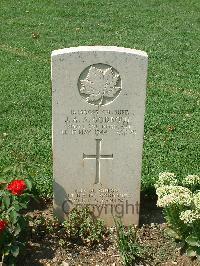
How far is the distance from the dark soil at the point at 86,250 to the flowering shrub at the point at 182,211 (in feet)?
0.58

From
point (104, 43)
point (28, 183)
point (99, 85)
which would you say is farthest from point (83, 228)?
point (104, 43)

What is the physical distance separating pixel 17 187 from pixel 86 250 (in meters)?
0.90

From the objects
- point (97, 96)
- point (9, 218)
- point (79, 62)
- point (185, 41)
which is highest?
point (185, 41)

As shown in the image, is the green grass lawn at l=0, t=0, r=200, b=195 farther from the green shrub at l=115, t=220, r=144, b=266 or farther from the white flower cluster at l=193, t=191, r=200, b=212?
the white flower cluster at l=193, t=191, r=200, b=212

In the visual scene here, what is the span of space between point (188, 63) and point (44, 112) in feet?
11.4

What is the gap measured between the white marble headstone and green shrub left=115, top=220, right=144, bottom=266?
31 cm

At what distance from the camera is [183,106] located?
8.04 metres

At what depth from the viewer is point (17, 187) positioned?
4.49m

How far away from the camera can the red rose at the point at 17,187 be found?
4469 millimetres

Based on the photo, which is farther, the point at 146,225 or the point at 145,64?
the point at 146,225

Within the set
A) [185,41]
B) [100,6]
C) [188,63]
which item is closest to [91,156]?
[188,63]

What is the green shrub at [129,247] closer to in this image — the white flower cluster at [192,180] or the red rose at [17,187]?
the white flower cluster at [192,180]

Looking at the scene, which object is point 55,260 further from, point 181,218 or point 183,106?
point 183,106

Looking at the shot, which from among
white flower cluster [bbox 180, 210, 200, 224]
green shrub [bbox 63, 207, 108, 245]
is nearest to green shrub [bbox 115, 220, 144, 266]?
green shrub [bbox 63, 207, 108, 245]
